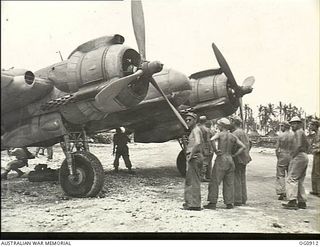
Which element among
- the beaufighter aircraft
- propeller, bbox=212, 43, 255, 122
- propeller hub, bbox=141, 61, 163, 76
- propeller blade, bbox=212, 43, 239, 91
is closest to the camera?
the beaufighter aircraft

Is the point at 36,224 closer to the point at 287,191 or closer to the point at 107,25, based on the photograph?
the point at 107,25

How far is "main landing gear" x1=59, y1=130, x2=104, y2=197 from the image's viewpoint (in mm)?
7398

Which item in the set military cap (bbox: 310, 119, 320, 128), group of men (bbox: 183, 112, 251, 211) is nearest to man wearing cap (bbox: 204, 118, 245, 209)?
group of men (bbox: 183, 112, 251, 211)

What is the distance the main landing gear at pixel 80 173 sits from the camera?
291 inches

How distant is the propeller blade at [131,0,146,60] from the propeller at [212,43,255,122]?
1.45 meters

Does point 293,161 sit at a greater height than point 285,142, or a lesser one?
lesser

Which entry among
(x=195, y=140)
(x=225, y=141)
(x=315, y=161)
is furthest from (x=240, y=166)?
(x=315, y=161)

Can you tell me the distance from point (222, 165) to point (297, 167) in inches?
54.4

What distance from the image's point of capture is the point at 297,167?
→ 24.4 ft

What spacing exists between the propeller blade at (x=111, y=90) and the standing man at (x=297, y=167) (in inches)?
118

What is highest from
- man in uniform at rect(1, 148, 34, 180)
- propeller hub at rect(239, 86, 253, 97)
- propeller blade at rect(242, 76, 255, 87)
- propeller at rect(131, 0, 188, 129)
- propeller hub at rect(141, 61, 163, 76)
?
propeller at rect(131, 0, 188, 129)

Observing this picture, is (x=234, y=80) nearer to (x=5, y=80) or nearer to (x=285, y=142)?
(x=285, y=142)

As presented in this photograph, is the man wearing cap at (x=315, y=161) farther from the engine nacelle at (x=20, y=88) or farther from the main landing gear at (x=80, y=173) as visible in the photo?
the engine nacelle at (x=20, y=88)

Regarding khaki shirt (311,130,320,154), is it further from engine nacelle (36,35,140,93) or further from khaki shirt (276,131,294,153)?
engine nacelle (36,35,140,93)
